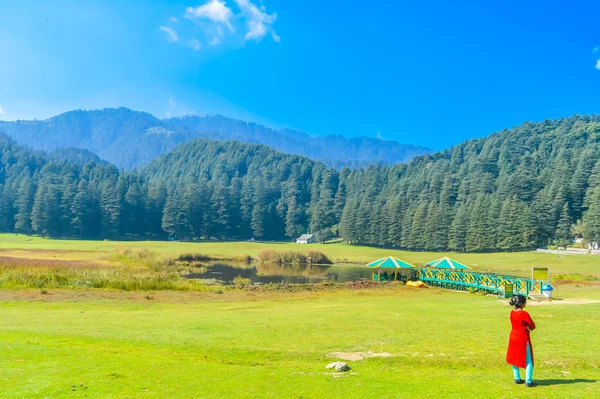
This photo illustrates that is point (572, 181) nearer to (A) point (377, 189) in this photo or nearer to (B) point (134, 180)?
(A) point (377, 189)

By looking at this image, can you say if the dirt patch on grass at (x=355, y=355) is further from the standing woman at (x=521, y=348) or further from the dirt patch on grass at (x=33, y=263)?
the dirt patch on grass at (x=33, y=263)

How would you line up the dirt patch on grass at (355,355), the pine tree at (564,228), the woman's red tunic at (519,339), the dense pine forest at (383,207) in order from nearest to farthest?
1. the woman's red tunic at (519,339)
2. the dirt patch on grass at (355,355)
3. the pine tree at (564,228)
4. the dense pine forest at (383,207)

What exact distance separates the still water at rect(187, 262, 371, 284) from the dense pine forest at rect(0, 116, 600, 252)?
54811 mm

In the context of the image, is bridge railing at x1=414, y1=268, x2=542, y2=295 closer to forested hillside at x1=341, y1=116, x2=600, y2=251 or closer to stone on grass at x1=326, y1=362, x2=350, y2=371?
stone on grass at x1=326, y1=362, x2=350, y2=371

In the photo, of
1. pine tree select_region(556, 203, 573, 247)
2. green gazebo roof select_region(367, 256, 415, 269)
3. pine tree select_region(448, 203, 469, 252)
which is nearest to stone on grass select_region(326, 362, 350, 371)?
green gazebo roof select_region(367, 256, 415, 269)

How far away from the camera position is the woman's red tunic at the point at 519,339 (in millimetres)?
10422

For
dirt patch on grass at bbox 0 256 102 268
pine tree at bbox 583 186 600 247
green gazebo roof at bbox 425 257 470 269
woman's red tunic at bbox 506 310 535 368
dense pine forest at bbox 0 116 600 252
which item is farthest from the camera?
dense pine forest at bbox 0 116 600 252

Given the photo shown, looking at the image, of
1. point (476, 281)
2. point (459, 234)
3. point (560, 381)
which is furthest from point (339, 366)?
point (459, 234)

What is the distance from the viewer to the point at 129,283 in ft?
120

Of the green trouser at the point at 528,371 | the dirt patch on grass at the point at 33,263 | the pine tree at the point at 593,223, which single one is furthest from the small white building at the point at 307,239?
the green trouser at the point at 528,371

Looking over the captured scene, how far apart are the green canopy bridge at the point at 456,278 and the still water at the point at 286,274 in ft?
25.8

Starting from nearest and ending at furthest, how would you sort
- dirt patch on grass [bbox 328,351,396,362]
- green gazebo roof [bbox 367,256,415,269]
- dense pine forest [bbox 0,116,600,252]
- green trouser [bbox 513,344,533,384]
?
green trouser [bbox 513,344,533,384] < dirt patch on grass [bbox 328,351,396,362] < green gazebo roof [bbox 367,256,415,269] < dense pine forest [bbox 0,116,600,252]

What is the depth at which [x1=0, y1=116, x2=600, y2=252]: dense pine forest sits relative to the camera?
110838 mm

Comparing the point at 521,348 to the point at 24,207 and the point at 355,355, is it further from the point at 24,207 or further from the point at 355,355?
the point at 24,207
